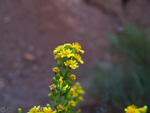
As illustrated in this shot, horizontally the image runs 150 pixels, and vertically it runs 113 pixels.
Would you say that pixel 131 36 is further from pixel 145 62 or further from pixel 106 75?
pixel 106 75

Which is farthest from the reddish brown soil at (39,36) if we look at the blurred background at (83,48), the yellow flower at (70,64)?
the yellow flower at (70,64)

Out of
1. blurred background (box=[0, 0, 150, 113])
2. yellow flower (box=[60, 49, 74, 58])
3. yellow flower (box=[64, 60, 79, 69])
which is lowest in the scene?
yellow flower (box=[64, 60, 79, 69])

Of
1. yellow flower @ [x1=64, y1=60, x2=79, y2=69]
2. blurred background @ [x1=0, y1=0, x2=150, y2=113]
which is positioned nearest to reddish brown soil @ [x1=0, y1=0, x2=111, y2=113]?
blurred background @ [x1=0, y1=0, x2=150, y2=113]

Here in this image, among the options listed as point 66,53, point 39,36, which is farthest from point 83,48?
point 66,53

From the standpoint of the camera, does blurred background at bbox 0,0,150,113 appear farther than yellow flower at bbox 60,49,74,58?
Yes

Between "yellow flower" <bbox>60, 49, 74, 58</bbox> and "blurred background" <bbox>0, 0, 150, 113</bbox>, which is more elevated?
"blurred background" <bbox>0, 0, 150, 113</bbox>

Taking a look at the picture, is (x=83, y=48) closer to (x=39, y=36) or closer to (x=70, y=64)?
(x=39, y=36)

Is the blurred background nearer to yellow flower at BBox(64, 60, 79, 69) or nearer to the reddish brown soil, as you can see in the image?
the reddish brown soil

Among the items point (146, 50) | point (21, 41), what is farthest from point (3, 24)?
point (146, 50)
